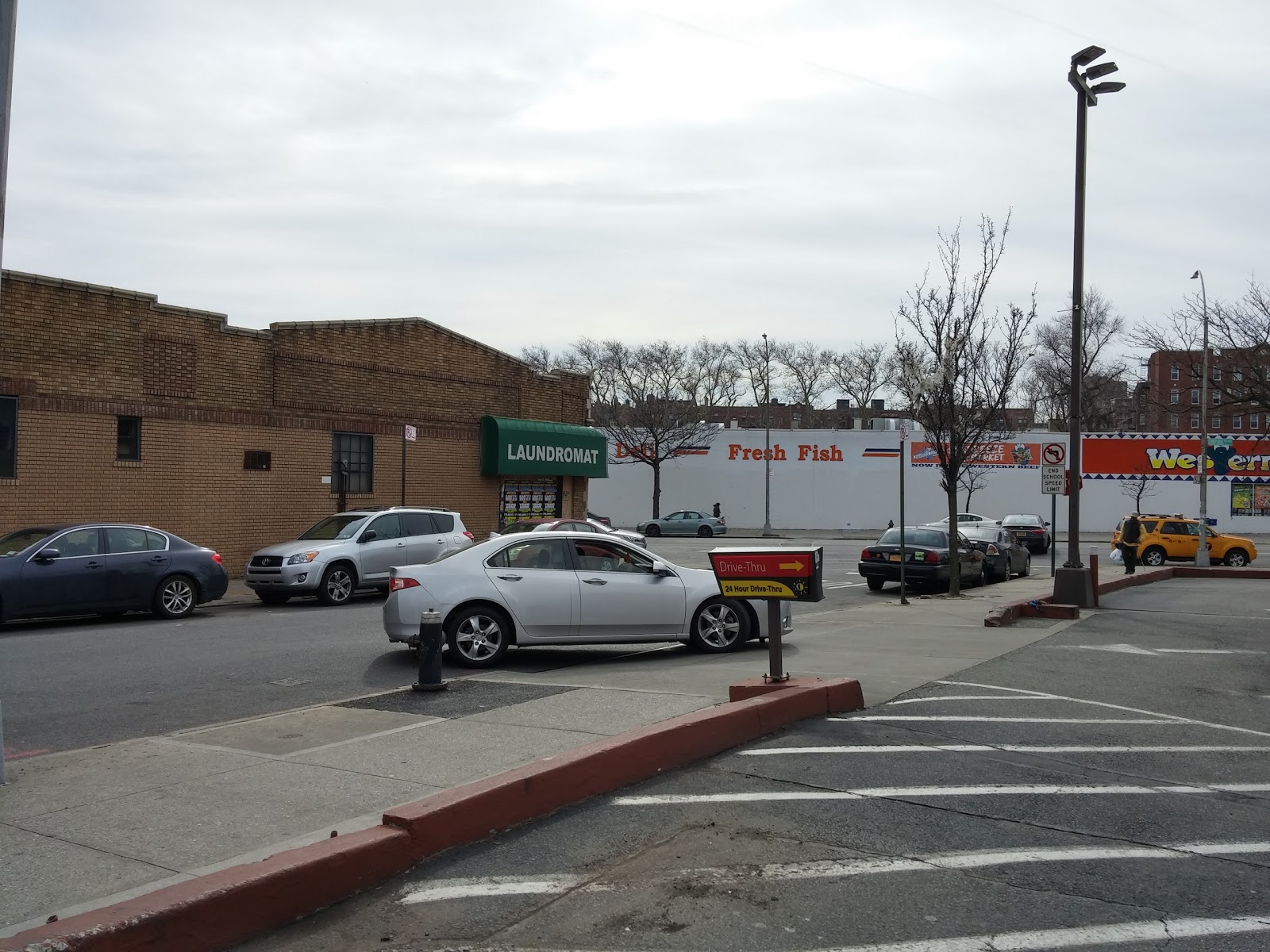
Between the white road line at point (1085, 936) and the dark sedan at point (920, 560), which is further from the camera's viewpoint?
the dark sedan at point (920, 560)

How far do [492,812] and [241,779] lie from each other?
1.81 metres

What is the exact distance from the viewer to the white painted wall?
56406 mm

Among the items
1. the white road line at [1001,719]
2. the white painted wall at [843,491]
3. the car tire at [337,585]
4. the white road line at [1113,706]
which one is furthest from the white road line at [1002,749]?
the white painted wall at [843,491]

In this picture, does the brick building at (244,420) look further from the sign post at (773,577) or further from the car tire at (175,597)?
the sign post at (773,577)

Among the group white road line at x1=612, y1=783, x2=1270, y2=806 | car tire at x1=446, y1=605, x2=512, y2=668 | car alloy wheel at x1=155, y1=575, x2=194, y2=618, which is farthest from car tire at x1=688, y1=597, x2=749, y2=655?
car alloy wheel at x1=155, y1=575, x2=194, y2=618

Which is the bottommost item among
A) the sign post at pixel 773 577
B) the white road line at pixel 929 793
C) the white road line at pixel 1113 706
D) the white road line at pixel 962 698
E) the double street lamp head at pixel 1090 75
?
the white road line at pixel 1113 706

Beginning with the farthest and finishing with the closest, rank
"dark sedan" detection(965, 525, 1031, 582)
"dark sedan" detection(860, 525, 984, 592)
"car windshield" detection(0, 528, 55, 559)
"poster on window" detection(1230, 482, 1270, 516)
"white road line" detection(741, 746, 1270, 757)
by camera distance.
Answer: "poster on window" detection(1230, 482, 1270, 516) < "dark sedan" detection(965, 525, 1031, 582) < "dark sedan" detection(860, 525, 984, 592) < "car windshield" detection(0, 528, 55, 559) < "white road line" detection(741, 746, 1270, 757)

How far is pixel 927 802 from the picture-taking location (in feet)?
21.8

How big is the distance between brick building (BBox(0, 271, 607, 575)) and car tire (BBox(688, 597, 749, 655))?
→ 1295 cm

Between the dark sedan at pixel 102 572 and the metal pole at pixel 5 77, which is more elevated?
the metal pole at pixel 5 77

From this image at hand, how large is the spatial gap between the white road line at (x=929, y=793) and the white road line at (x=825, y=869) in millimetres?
1011

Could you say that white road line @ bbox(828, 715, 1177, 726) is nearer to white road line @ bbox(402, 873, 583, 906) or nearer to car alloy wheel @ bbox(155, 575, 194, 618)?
white road line @ bbox(402, 873, 583, 906)

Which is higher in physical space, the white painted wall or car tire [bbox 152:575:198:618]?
the white painted wall

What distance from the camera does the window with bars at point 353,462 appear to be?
1011 inches
